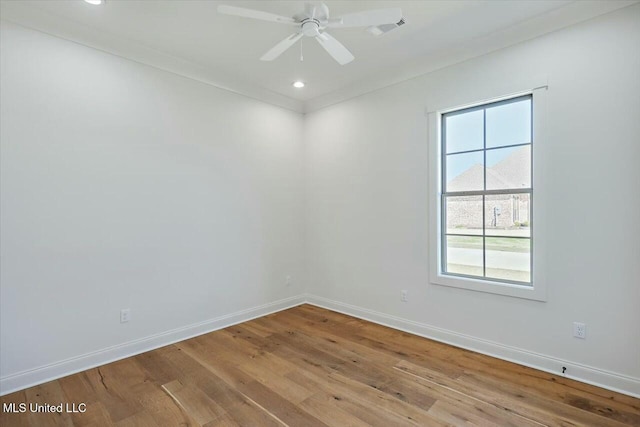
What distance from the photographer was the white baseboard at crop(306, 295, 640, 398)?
2.31 metres

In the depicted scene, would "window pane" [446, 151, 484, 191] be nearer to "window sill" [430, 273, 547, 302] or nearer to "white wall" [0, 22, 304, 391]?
"window sill" [430, 273, 547, 302]

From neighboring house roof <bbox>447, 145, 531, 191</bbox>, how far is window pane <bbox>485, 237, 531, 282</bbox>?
50 cm

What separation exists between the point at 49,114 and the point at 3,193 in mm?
688

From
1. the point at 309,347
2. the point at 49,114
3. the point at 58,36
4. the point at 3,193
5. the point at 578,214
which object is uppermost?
the point at 58,36

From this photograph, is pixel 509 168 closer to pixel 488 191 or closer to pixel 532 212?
pixel 488 191

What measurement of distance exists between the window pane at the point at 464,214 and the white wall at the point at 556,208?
0.82ft

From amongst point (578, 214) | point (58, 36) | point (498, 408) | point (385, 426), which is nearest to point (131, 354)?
point (385, 426)

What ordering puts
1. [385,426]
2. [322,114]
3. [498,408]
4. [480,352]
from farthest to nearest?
[322,114] → [480,352] → [498,408] → [385,426]

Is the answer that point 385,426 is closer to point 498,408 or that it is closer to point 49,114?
point 498,408

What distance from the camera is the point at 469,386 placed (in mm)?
2389

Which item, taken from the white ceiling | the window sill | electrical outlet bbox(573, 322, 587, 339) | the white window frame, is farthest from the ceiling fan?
electrical outlet bbox(573, 322, 587, 339)

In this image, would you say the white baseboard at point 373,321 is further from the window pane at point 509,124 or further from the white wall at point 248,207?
the window pane at point 509,124

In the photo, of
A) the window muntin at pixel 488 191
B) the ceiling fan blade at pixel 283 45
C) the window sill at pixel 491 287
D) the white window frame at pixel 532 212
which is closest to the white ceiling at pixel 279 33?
the ceiling fan blade at pixel 283 45

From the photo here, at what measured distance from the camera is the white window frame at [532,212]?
262 cm
